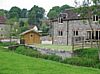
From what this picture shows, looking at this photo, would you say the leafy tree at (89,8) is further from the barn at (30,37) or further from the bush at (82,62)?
the barn at (30,37)

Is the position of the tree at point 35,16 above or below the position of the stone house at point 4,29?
above

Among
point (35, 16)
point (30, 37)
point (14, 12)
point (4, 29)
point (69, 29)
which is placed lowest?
point (30, 37)

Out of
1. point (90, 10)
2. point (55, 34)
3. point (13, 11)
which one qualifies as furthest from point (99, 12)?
point (13, 11)

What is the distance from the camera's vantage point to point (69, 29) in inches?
2143

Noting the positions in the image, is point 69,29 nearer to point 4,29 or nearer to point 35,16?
point 4,29

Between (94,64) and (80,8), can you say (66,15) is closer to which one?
(80,8)

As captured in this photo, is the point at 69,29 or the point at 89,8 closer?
the point at 89,8

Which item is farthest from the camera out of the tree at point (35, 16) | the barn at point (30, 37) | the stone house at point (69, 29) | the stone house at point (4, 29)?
the tree at point (35, 16)

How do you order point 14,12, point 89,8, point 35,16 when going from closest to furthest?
point 89,8 → point 35,16 → point 14,12

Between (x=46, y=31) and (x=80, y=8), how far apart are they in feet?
227

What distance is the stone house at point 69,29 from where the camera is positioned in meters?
50.7

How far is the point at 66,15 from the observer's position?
5566 cm

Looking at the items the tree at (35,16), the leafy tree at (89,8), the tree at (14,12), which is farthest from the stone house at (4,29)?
the leafy tree at (89,8)

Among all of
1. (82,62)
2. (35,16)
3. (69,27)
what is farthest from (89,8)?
(35,16)
